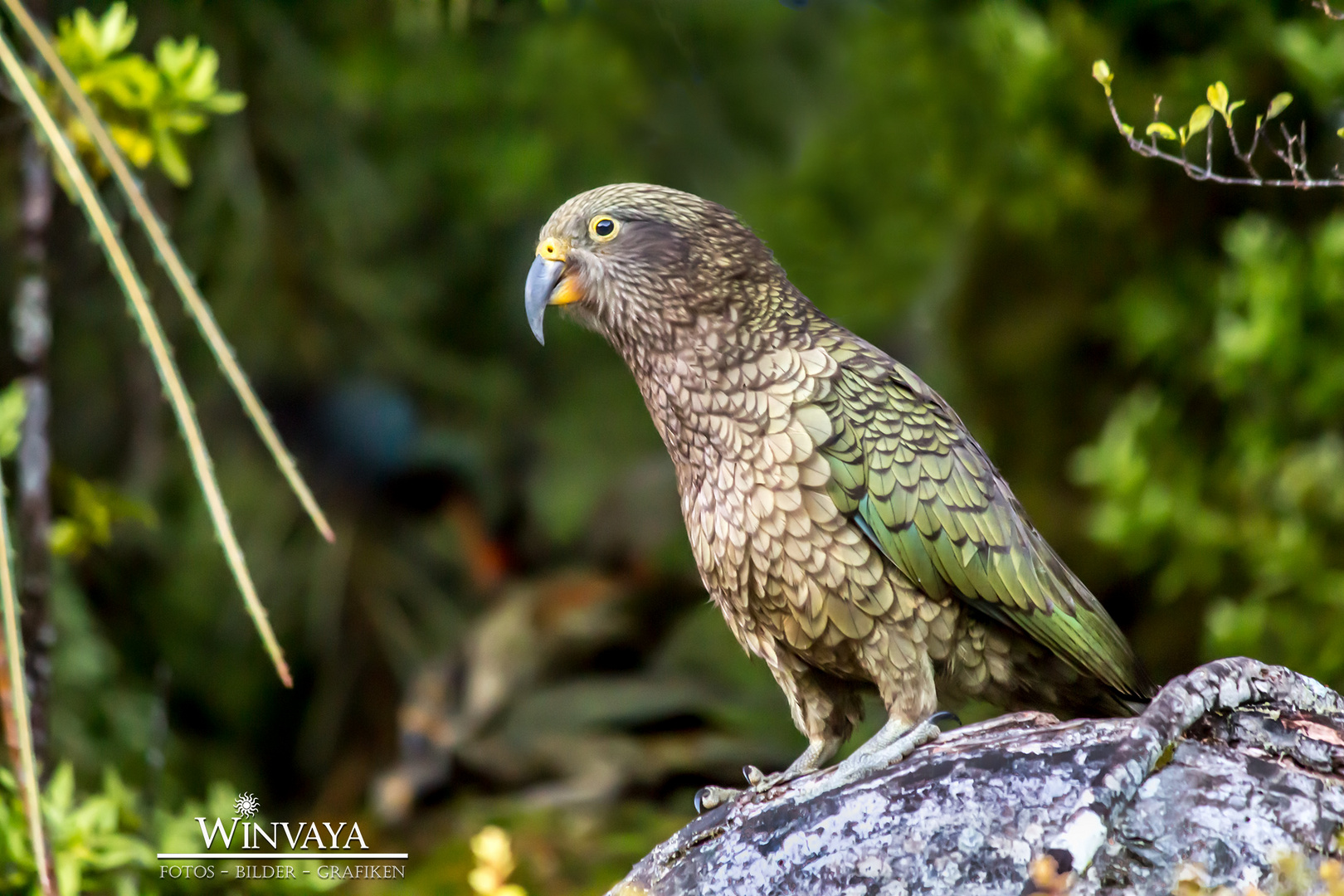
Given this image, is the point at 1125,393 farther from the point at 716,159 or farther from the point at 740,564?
the point at 740,564

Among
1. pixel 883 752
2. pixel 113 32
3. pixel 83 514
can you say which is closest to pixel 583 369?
pixel 83 514

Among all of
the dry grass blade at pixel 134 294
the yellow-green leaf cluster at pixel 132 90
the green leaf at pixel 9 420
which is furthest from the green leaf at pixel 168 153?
the dry grass blade at pixel 134 294

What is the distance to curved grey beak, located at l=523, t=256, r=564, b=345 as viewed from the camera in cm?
304

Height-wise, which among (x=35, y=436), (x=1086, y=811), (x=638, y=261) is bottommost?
(x=35, y=436)

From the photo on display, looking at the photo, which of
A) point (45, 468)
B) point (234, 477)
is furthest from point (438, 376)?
point (45, 468)

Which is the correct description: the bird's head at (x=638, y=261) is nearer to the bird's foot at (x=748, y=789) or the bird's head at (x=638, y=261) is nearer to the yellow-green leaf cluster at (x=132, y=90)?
the bird's foot at (x=748, y=789)

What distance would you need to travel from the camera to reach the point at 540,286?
3.07 metres

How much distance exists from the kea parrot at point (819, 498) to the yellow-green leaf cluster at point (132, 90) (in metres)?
1.59

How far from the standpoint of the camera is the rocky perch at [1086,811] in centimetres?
234

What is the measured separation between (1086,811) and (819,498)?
93 cm

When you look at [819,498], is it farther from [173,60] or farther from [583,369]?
[583,369]

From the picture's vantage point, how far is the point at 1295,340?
16.0ft

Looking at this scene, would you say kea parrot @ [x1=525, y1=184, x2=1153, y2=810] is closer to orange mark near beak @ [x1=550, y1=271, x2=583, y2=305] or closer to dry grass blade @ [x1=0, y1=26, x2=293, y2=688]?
orange mark near beak @ [x1=550, y1=271, x2=583, y2=305]

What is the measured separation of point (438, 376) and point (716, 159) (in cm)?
213
